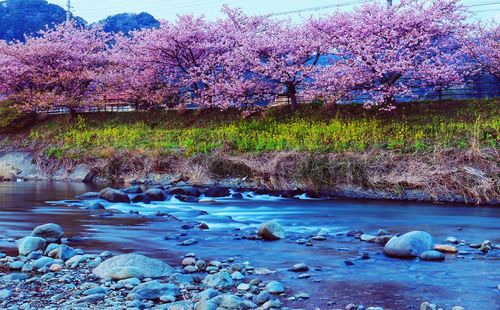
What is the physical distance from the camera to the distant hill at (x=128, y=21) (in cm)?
10127

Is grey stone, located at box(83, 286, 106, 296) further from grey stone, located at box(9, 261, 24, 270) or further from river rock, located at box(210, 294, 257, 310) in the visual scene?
grey stone, located at box(9, 261, 24, 270)

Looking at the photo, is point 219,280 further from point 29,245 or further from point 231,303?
point 29,245

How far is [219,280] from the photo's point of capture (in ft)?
21.6

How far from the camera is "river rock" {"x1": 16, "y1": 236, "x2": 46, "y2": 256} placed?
8.30 m

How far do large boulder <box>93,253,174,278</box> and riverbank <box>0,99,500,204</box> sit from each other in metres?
10.3

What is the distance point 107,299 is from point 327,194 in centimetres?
1195

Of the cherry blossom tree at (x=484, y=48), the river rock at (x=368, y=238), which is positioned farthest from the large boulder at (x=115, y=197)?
the cherry blossom tree at (x=484, y=48)

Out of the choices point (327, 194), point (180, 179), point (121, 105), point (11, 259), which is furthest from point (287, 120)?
point (11, 259)

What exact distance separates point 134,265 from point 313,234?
4.40 metres

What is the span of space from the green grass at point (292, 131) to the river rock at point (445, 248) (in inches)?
318

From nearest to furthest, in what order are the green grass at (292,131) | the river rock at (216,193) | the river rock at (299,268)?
1. the river rock at (299,268)
2. the river rock at (216,193)
3. the green grass at (292,131)

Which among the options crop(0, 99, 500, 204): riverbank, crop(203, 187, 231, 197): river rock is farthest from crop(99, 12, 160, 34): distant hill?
crop(203, 187, 231, 197): river rock

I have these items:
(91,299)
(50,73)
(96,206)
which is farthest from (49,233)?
(50,73)

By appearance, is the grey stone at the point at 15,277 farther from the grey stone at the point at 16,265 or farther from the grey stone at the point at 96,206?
the grey stone at the point at 96,206
